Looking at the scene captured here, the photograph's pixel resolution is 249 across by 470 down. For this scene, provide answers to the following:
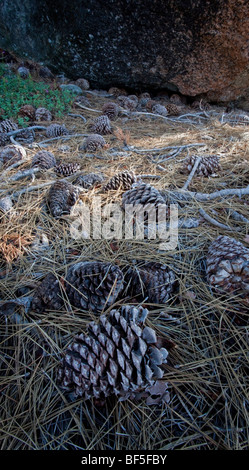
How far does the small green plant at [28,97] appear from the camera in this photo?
3.05m

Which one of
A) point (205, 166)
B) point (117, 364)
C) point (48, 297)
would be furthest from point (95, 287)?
point (205, 166)

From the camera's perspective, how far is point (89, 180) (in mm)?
1741

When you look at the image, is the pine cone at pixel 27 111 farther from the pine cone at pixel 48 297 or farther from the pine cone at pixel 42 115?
the pine cone at pixel 48 297

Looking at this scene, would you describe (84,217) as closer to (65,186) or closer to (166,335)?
(65,186)

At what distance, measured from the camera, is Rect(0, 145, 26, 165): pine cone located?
2.06 m

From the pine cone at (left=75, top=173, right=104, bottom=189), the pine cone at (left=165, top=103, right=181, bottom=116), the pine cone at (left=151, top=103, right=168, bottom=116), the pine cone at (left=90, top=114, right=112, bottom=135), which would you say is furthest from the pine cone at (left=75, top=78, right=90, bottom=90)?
the pine cone at (left=75, top=173, right=104, bottom=189)

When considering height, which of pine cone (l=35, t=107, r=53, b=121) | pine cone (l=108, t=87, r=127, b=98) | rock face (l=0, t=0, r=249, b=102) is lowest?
pine cone (l=35, t=107, r=53, b=121)

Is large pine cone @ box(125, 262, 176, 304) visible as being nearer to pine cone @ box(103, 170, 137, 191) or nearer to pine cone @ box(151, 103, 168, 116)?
pine cone @ box(103, 170, 137, 191)

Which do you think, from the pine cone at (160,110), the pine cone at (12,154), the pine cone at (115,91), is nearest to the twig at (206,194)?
the pine cone at (12,154)

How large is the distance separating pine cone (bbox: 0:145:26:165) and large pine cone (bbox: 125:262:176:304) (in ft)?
4.91

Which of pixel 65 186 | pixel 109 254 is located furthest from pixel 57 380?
pixel 65 186

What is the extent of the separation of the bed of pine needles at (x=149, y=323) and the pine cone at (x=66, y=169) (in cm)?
35
